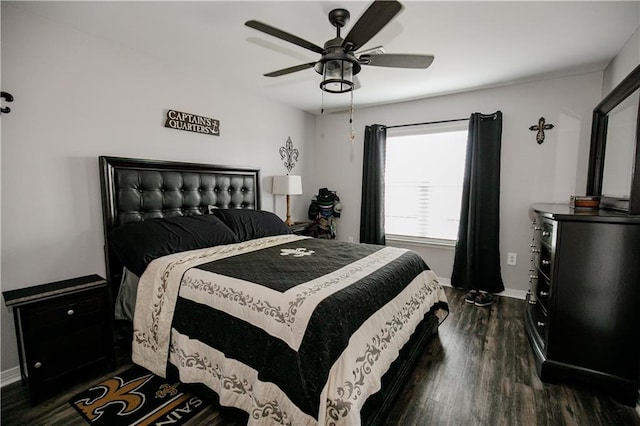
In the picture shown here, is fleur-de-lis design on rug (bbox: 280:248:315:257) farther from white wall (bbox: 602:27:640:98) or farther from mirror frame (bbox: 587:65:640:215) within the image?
white wall (bbox: 602:27:640:98)

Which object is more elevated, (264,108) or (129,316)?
(264,108)

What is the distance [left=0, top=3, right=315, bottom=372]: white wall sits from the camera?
1.83m

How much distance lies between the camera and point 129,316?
2.13 m

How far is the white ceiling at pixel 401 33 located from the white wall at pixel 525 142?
0.72ft

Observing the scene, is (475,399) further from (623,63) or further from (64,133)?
(64,133)

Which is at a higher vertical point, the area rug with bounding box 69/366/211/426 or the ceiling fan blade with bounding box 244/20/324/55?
the ceiling fan blade with bounding box 244/20/324/55

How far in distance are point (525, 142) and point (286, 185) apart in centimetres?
271

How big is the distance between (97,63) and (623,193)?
3.81 meters

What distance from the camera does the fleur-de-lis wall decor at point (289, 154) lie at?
4.04m

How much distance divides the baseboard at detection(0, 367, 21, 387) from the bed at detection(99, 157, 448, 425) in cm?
63

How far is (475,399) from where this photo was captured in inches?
67.7

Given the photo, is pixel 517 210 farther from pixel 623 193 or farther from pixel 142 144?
pixel 142 144

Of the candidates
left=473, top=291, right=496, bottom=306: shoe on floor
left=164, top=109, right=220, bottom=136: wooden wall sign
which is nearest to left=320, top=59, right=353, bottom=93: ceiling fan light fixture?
left=164, top=109, right=220, bottom=136: wooden wall sign

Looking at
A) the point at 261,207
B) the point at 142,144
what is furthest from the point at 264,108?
the point at 142,144
